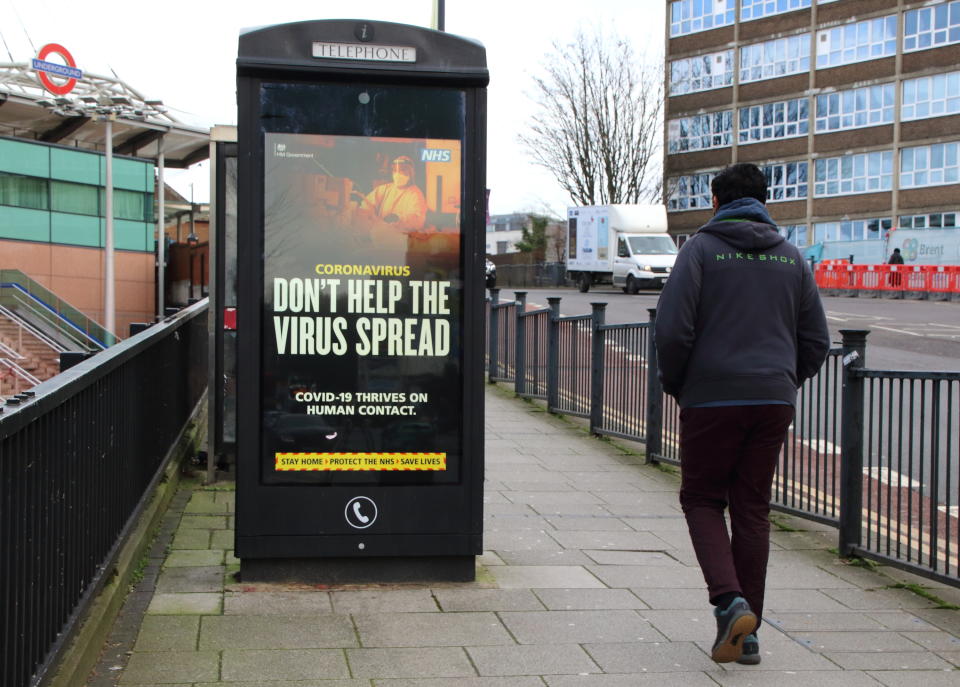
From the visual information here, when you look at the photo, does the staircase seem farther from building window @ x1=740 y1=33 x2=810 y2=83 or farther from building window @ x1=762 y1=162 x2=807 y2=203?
building window @ x1=740 y1=33 x2=810 y2=83

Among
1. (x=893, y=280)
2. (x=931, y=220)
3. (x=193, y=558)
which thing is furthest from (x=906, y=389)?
(x=931, y=220)

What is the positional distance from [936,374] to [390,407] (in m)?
2.54

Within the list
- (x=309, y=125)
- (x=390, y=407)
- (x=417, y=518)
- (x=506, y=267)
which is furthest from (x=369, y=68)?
(x=506, y=267)

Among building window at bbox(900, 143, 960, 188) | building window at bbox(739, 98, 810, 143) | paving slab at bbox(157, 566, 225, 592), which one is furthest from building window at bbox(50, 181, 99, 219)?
paving slab at bbox(157, 566, 225, 592)

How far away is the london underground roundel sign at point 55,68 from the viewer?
3769 centimetres

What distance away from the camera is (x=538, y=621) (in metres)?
4.92

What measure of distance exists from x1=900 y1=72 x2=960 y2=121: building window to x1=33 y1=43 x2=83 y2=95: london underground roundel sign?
1361 inches

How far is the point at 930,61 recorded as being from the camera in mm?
50625

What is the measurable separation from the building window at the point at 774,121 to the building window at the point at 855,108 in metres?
1.01

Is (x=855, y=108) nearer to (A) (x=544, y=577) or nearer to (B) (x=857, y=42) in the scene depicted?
(B) (x=857, y=42)

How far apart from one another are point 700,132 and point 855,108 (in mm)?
9919

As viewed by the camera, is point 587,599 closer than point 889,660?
No

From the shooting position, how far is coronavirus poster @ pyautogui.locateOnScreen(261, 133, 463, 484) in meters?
5.22

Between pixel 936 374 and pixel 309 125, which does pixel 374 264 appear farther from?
pixel 936 374
